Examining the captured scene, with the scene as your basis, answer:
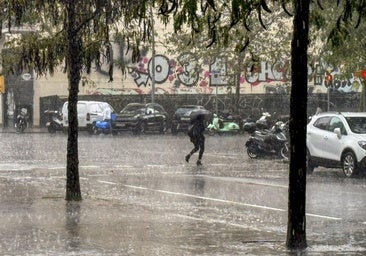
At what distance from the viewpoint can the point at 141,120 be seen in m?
57.0

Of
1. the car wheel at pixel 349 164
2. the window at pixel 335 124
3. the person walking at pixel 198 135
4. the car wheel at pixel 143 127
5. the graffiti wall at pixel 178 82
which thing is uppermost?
the graffiti wall at pixel 178 82

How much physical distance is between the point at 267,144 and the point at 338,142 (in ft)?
26.0

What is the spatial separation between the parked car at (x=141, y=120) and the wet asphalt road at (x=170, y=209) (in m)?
22.3

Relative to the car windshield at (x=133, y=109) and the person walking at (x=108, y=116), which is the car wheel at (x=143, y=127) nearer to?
the car windshield at (x=133, y=109)

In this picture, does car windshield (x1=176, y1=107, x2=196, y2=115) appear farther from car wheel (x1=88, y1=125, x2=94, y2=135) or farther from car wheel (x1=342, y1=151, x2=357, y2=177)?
car wheel (x1=342, y1=151, x2=357, y2=177)

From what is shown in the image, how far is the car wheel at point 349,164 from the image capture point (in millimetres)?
26719

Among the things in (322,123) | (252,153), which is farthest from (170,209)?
(252,153)

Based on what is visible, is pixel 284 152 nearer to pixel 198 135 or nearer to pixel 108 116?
pixel 198 135

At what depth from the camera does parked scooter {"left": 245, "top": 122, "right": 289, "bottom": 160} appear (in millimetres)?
35219

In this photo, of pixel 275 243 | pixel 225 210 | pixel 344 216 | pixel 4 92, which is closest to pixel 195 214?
pixel 225 210

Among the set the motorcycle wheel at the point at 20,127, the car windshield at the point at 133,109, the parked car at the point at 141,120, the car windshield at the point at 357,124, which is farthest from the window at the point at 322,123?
the motorcycle wheel at the point at 20,127

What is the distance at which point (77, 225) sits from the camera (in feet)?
51.2

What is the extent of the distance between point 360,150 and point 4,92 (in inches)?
Answer: 1674

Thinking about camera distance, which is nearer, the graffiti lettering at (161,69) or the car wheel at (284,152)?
the car wheel at (284,152)
